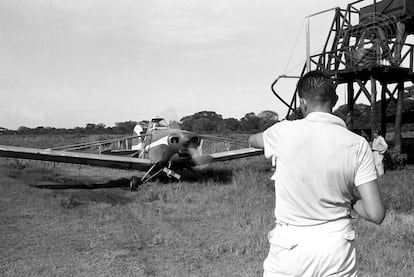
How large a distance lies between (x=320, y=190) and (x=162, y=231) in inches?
194

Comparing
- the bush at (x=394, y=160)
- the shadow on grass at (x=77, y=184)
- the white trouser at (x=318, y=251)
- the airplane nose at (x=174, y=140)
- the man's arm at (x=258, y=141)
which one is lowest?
the shadow on grass at (x=77, y=184)

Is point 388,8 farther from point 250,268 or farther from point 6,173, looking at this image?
point 6,173

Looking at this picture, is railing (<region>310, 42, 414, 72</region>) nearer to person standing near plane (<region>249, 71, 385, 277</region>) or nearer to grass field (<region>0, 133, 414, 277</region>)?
grass field (<region>0, 133, 414, 277</region>)

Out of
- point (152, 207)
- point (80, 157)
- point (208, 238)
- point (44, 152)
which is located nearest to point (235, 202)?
point (152, 207)

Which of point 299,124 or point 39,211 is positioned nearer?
point 299,124

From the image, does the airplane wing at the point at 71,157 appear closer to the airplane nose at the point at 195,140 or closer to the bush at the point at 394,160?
the airplane nose at the point at 195,140

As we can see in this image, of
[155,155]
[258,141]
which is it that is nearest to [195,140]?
[155,155]

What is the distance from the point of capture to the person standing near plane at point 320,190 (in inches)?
66.1

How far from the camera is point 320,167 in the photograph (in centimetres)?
171

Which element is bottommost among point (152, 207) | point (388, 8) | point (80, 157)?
point (152, 207)

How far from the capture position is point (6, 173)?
14.8 meters

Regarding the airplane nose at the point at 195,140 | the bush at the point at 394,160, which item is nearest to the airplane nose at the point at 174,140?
the airplane nose at the point at 195,140

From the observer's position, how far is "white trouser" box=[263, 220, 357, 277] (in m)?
1.68

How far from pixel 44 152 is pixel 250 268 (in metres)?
10.2
